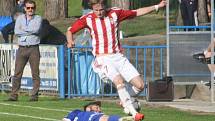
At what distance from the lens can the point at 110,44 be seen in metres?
13.9

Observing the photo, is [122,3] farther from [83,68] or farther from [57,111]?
[57,111]

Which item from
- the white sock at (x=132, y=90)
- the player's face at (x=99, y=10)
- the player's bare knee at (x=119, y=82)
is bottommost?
the white sock at (x=132, y=90)

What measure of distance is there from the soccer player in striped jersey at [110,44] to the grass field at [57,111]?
1.70 m

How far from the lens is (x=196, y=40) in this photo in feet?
63.6

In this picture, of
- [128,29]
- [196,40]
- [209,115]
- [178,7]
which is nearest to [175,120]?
[209,115]

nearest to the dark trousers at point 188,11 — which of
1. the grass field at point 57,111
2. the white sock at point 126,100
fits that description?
the grass field at point 57,111

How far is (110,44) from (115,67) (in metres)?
0.41

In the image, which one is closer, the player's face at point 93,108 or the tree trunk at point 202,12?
the player's face at point 93,108

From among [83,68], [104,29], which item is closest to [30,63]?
[83,68]

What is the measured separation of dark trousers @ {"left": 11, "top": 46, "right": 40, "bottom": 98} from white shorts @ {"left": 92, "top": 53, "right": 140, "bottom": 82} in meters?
5.34

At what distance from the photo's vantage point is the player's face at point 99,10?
13.8 meters

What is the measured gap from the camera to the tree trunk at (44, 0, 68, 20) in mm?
33594

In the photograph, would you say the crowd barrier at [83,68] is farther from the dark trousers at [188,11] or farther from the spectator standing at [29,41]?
the dark trousers at [188,11]

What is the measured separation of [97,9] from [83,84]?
656cm
